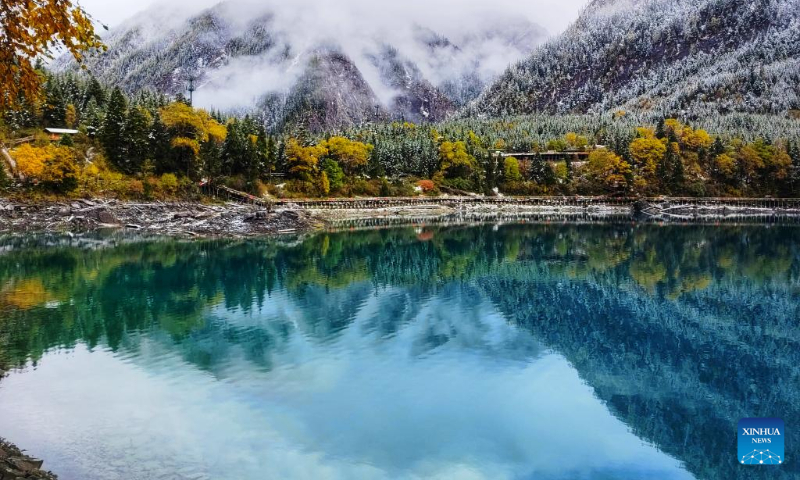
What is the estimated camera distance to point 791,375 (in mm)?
19844


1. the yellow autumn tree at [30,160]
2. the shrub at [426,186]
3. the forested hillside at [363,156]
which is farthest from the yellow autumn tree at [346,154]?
the yellow autumn tree at [30,160]

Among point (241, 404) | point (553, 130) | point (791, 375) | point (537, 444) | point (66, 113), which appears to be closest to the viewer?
point (537, 444)

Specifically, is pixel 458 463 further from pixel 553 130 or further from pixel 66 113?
pixel 553 130

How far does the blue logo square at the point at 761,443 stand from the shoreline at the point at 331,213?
55032 millimetres

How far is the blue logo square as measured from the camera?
13.9 meters

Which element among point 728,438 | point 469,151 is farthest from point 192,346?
point 469,151

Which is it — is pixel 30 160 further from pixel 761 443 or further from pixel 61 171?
pixel 761 443

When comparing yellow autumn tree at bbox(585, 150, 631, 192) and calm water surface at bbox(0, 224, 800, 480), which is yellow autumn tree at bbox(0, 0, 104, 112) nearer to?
calm water surface at bbox(0, 224, 800, 480)

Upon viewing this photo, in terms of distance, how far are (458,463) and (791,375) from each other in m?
13.4

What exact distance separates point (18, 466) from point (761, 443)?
16.8 m

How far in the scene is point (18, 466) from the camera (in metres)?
11.4

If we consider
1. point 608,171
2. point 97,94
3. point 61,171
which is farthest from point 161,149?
point 608,171

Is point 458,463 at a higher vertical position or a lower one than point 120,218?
lower

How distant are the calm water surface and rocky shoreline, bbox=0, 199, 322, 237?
882 inches
